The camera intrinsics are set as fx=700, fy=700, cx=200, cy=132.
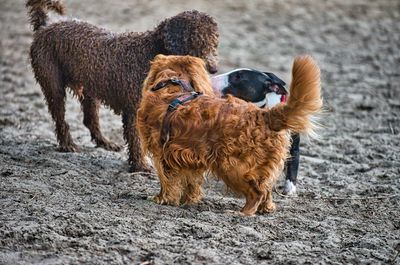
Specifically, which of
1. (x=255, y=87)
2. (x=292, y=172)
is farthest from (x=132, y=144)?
(x=292, y=172)

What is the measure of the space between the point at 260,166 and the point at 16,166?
235 cm

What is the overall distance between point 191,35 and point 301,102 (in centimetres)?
176

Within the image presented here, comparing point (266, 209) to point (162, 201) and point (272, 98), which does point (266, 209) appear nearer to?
point (162, 201)

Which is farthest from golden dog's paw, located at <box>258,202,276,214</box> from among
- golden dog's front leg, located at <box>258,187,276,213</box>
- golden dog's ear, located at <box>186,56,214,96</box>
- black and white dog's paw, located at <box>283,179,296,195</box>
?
golden dog's ear, located at <box>186,56,214,96</box>

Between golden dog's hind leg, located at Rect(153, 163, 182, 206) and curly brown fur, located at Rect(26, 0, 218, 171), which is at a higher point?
curly brown fur, located at Rect(26, 0, 218, 171)

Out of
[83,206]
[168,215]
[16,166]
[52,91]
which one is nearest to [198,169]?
[168,215]

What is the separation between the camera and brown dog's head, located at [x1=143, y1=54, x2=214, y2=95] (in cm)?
544

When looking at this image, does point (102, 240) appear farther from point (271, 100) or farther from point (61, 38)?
point (61, 38)

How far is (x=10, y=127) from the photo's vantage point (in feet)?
25.5

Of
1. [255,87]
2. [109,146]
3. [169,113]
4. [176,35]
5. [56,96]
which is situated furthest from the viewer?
[109,146]

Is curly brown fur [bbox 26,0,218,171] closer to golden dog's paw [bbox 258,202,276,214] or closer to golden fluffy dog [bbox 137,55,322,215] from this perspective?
golden fluffy dog [bbox 137,55,322,215]

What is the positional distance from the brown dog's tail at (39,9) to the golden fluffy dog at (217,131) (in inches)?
77.4

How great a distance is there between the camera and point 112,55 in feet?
20.7

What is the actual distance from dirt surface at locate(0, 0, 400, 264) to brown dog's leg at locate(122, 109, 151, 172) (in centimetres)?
12
